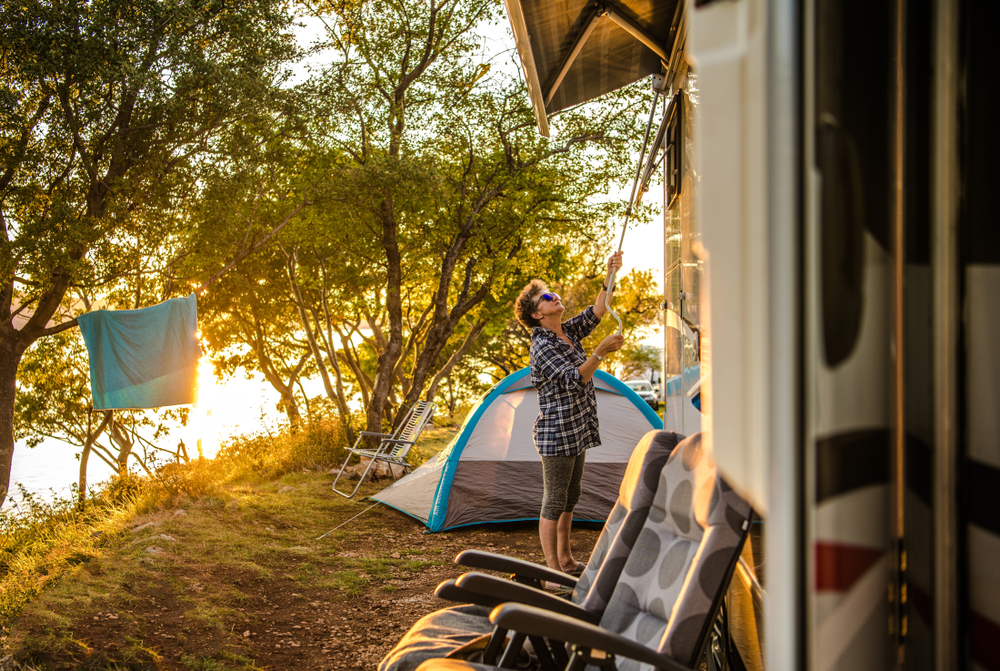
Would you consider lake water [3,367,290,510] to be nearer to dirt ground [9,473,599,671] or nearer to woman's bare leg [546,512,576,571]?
dirt ground [9,473,599,671]

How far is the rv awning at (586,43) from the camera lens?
3.00 metres

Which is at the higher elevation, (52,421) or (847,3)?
(847,3)

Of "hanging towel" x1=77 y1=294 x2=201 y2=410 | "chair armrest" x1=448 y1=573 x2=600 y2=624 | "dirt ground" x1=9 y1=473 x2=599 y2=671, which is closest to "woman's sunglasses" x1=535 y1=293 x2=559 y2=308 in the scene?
"chair armrest" x1=448 y1=573 x2=600 y2=624

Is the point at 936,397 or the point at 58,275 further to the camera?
the point at 58,275

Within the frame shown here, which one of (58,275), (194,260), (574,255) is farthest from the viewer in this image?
(574,255)

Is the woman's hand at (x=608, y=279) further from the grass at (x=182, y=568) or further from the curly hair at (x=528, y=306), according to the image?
the grass at (x=182, y=568)

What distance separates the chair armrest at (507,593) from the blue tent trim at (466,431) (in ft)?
10.8

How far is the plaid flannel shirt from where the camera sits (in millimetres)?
3469

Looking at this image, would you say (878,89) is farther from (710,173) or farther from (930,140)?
(710,173)

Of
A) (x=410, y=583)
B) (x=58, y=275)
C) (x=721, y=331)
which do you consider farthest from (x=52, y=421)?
(x=721, y=331)

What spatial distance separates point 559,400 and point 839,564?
2.72 meters

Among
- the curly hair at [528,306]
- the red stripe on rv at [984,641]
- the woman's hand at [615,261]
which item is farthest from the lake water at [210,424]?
the red stripe on rv at [984,641]

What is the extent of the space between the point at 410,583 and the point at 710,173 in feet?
13.2

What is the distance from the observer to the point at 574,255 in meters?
14.0
